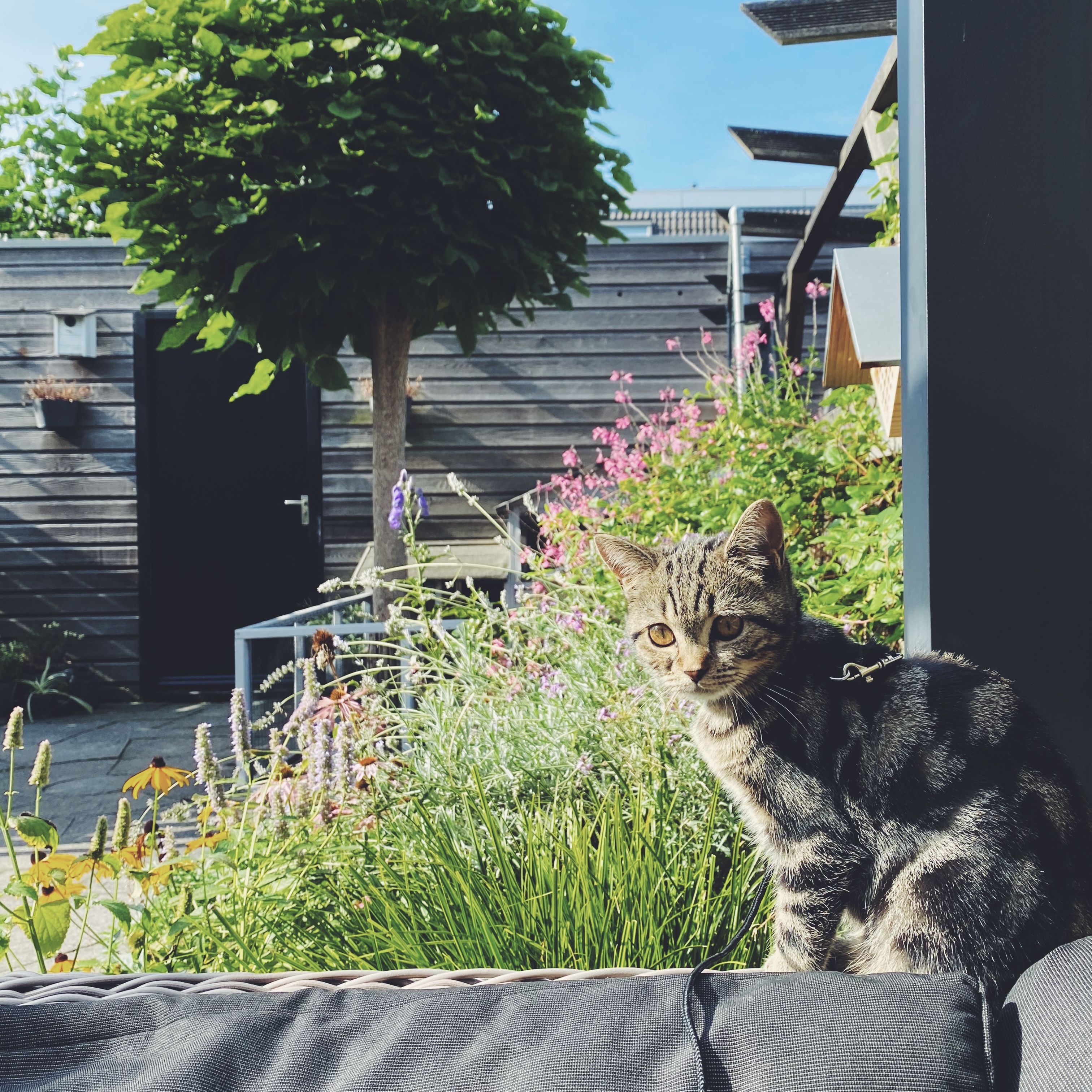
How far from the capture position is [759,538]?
1180 millimetres

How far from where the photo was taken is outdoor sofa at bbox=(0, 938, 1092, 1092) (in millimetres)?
683

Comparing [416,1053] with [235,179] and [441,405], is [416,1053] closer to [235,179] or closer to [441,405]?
[235,179]

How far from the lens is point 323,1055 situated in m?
0.73

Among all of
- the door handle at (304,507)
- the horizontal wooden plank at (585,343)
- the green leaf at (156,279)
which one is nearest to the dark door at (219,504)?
the door handle at (304,507)

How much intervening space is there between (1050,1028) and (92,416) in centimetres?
691

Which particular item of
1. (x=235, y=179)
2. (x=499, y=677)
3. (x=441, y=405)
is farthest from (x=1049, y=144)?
(x=441, y=405)

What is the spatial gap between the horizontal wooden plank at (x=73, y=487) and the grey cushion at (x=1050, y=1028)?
664cm

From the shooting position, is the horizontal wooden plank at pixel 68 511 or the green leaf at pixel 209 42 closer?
the green leaf at pixel 209 42

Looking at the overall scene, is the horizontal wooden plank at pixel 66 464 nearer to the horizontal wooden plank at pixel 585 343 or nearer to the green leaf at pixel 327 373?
the horizontal wooden plank at pixel 585 343

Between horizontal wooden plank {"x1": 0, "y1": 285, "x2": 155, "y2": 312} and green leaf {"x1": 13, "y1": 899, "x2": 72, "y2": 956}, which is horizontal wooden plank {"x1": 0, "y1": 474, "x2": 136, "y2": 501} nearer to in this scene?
horizontal wooden plank {"x1": 0, "y1": 285, "x2": 155, "y2": 312}

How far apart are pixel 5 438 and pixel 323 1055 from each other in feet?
22.5

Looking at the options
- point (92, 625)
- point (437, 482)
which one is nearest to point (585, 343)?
point (437, 482)

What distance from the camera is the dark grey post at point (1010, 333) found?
1240mm

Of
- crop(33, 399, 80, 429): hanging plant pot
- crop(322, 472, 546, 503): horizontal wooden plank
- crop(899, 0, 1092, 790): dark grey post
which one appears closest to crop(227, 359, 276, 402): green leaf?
crop(322, 472, 546, 503): horizontal wooden plank
